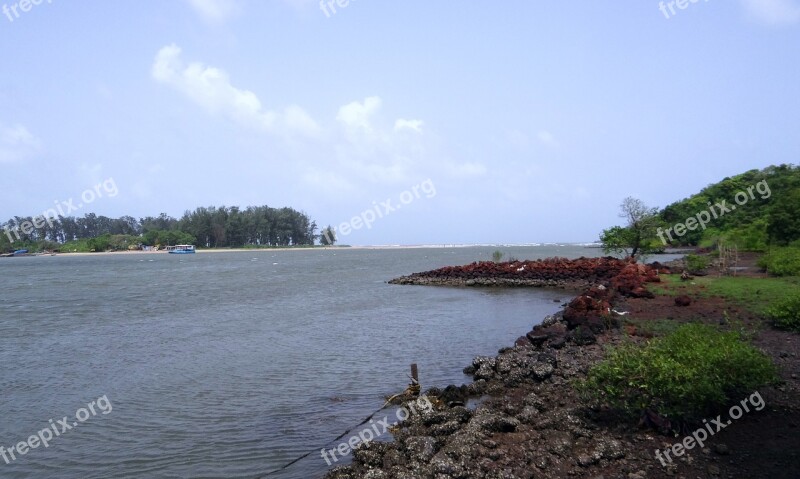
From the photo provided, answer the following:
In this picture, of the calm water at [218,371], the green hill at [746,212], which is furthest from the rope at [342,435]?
the green hill at [746,212]

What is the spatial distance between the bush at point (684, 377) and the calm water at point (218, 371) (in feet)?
15.7

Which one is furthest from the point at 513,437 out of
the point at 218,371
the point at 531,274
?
Result: the point at 531,274

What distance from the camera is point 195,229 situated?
157125 millimetres

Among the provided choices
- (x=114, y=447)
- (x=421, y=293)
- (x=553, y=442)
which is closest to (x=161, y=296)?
Result: (x=421, y=293)

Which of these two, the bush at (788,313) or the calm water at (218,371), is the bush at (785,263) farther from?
the bush at (788,313)

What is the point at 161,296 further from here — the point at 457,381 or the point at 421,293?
the point at 457,381

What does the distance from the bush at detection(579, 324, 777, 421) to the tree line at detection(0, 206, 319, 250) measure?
15686 cm

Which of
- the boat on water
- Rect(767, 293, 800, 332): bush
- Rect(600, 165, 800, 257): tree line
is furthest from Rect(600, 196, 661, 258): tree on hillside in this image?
the boat on water

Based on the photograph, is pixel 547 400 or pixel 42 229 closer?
pixel 547 400

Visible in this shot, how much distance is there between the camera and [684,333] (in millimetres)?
8789

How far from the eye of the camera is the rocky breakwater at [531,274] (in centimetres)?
3662

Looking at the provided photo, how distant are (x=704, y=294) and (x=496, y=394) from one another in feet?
40.4

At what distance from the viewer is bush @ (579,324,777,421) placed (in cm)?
756

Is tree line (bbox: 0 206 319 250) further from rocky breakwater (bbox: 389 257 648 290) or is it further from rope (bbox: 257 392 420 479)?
rope (bbox: 257 392 420 479)
